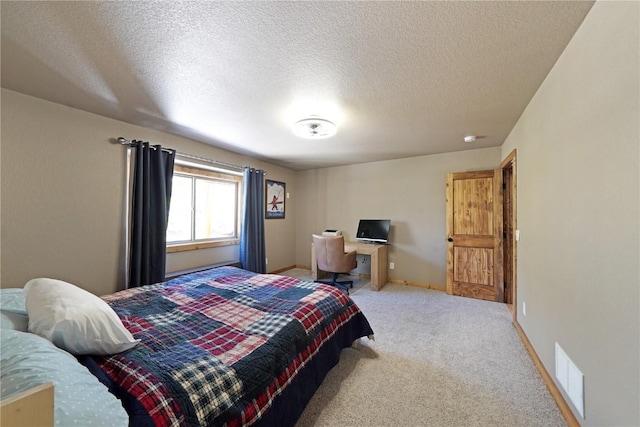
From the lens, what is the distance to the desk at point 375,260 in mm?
4035

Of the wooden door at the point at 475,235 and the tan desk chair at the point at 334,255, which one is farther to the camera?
the tan desk chair at the point at 334,255

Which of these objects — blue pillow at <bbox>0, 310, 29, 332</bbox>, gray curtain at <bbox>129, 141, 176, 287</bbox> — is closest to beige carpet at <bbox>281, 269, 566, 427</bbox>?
blue pillow at <bbox>0, 310, 29, 332</bbox>

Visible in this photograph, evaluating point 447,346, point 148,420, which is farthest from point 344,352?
point 148,420

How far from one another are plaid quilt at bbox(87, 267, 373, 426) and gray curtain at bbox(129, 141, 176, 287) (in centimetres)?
72

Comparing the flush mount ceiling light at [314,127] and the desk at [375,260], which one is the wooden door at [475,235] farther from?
the flush mount ceiling light at [314,127]

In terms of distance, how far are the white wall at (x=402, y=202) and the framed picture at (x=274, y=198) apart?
64 centimetres

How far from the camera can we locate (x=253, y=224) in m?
4.22

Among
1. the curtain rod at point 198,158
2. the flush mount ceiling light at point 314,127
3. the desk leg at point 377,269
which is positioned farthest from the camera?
the desk leg at point 377,269

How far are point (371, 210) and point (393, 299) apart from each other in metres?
1.77

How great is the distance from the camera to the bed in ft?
3.15

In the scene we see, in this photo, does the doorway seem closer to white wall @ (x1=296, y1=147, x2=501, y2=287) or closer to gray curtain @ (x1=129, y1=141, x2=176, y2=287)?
white wall @ (x1=296, y1=147, x2=501, y2=287)

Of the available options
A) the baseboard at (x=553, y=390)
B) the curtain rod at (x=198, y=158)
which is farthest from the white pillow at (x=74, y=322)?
the baseboard at (x=553, y=390)

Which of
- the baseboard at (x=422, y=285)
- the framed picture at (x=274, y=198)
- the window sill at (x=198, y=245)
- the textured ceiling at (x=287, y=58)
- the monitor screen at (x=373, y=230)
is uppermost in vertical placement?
the textured ceiling at (x=287, y=58)

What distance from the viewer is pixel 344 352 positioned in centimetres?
222
